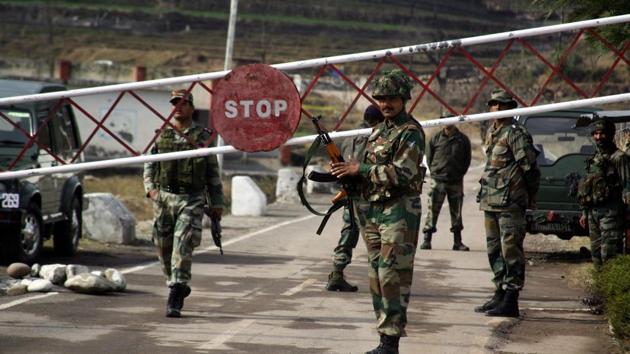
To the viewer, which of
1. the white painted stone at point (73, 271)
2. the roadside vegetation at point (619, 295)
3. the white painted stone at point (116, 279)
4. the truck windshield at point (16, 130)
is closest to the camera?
the roadside vegetation at point (619, 295)

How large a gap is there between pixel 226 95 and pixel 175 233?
1246 mm

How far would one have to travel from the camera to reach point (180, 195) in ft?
34.9

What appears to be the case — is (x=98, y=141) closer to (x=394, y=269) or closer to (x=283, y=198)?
(x=283, y=198)

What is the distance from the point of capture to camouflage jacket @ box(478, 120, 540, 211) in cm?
1084

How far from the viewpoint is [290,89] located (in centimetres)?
1023

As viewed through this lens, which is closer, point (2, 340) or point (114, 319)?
point (2, 340)

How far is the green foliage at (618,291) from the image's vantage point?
29.2 feet

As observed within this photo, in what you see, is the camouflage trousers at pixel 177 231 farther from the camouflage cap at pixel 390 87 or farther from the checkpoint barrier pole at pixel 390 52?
the camouflage cap at pixel 390 87

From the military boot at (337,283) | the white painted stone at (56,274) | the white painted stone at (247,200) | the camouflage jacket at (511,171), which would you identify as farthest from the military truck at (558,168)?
the white painted stone at (247,200)

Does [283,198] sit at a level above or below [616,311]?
below

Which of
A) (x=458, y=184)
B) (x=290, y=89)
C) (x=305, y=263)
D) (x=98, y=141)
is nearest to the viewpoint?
(x=290, y=89)

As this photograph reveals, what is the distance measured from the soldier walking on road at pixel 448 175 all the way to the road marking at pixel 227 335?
7.15m

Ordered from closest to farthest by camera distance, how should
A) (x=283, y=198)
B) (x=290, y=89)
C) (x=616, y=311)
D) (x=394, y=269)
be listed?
1. (x=394, y=269)
2. (x=616, y=311)
3. (x=290, y=89)
4. (x=283, y=198)

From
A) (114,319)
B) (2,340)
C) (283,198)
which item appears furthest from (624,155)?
(283,198)
